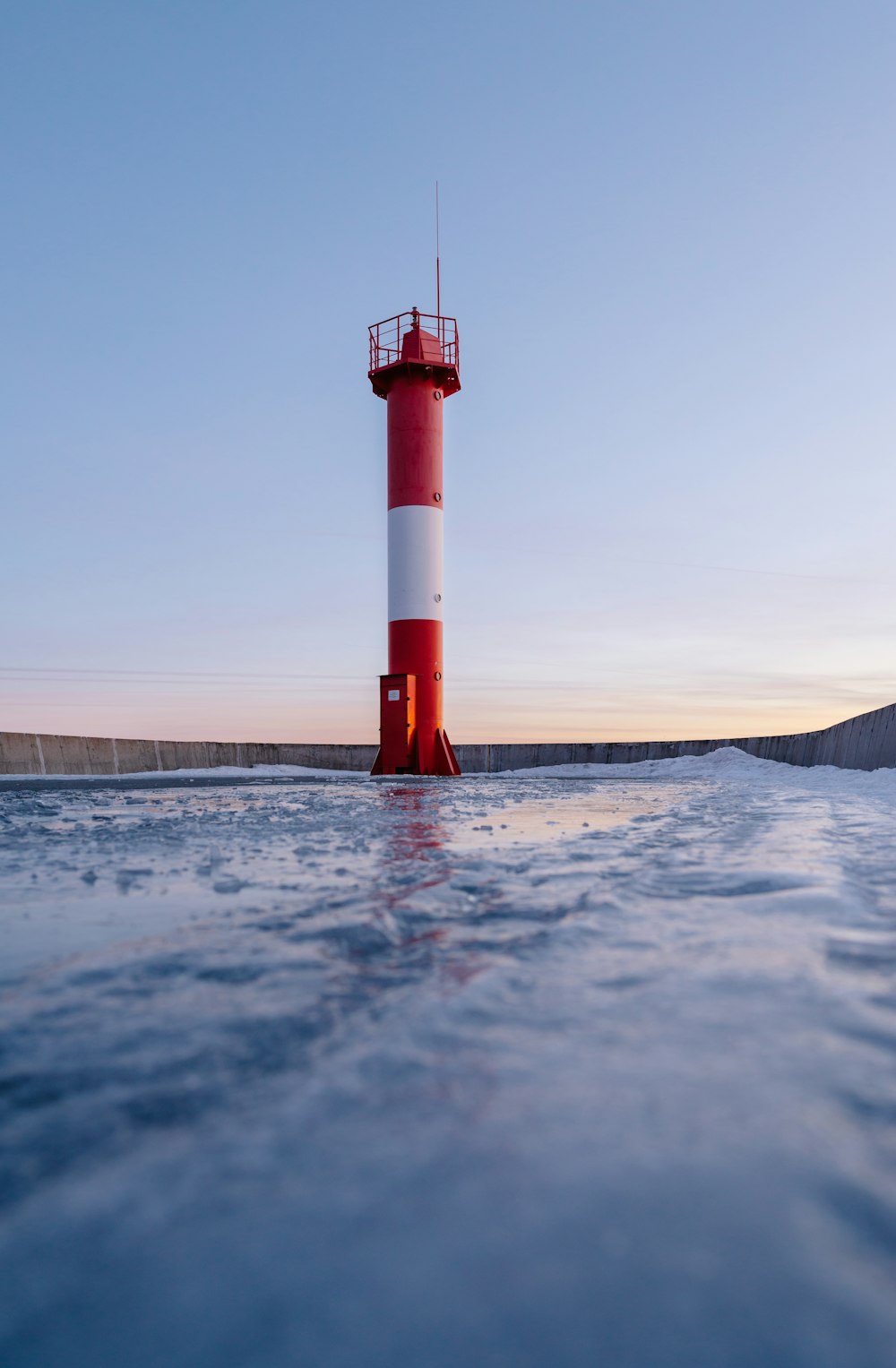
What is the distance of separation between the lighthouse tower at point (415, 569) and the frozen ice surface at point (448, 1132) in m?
10.2

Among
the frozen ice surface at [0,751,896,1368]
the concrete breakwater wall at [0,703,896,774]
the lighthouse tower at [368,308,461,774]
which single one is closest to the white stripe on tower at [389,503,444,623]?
the lighthouse tower at [368,308,461,774]

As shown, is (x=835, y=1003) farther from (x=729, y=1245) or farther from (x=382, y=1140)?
(x=382, y=1140)

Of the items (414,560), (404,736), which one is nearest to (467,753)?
(404,736)

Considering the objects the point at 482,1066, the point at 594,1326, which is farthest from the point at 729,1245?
the point at 482,1066

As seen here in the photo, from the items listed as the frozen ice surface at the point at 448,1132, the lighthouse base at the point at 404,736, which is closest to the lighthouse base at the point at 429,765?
the lighthouse base at the point at 404,736

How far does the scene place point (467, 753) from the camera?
59.3ft

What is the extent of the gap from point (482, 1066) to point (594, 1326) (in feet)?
1.47

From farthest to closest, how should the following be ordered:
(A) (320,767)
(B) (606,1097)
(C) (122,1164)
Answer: (A) (320,767) → (B) (606,1097) → (C) (122,1164)

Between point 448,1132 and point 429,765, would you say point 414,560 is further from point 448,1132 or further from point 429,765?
point 448,1132

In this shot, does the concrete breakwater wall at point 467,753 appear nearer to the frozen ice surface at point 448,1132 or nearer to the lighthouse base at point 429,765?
the lighthouse base at point 429,765

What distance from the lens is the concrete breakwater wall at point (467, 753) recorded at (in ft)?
34.5

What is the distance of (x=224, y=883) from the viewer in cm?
221

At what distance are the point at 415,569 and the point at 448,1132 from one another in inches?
457

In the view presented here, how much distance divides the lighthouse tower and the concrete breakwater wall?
193 inches
